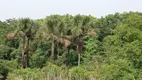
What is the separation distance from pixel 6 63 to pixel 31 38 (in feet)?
11.2

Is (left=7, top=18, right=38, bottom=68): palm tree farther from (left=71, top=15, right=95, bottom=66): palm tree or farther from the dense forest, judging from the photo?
(left=71, top=15, right=95, bottom=66): palm tree

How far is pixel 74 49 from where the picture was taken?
3834cm

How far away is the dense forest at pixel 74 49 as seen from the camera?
1750 centimetres

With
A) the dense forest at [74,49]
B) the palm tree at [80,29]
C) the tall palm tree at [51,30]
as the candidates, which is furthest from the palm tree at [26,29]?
the palm tree at [80,29]

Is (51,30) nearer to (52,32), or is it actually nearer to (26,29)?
(52,32)

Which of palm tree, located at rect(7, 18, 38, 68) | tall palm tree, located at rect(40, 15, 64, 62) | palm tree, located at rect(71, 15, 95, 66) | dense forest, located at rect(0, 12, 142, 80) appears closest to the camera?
dense forest, located at rect(0, 12, 142, 80)

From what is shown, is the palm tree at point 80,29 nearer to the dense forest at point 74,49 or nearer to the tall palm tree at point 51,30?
the dense forest at point 74,49

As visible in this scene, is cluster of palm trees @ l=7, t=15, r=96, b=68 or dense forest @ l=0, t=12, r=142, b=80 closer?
dense forest @ l=0, t=12, r=142, b=80

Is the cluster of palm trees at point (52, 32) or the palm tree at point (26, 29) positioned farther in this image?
the cluster of palm trees at point (52, 32)

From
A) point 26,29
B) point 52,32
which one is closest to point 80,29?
point 52,32

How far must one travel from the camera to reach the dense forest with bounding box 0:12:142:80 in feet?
57.4

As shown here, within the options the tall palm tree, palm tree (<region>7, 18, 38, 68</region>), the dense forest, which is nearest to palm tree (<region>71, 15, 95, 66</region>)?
the dense forest

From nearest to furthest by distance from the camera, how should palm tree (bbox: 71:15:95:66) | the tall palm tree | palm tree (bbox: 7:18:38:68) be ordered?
palm tree (bbox: 7:18:38:68) < the tall palm tree < palm tree (bbox: 71:15:95:66)

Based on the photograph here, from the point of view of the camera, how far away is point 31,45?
3800 centimetres
